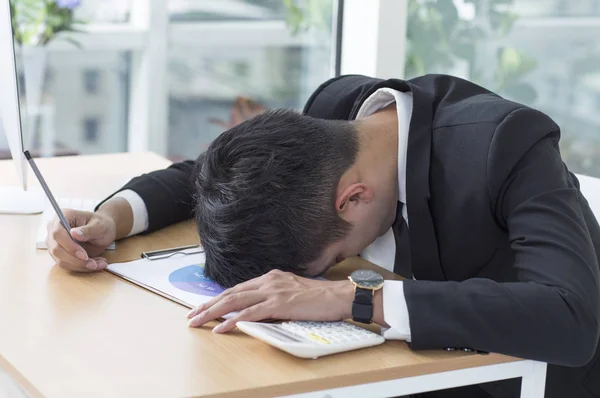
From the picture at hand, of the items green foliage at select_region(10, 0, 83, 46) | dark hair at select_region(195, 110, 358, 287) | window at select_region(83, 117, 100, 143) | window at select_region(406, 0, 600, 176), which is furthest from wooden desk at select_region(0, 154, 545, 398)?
window at select_region(83, 117, 100, 143)

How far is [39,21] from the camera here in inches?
121

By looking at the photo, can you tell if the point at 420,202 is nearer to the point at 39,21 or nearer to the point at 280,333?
the point at 280,333

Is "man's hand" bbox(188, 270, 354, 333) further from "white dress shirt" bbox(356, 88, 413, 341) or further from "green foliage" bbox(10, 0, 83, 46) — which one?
"green foliage" bbox(10, 0, 83, 46)

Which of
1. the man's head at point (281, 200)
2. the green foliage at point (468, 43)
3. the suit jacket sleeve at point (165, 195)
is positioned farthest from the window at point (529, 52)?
the man's head at point (281, 200)

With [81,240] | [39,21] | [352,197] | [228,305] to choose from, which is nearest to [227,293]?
[228,305]

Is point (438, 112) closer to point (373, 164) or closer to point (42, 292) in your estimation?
point (373, 164)

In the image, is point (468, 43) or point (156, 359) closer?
point (156, 359)

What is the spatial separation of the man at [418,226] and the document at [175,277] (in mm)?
30

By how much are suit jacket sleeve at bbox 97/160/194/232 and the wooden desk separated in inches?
12.6

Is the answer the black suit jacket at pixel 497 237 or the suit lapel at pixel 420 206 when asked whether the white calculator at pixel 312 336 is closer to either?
the black suit jacket at pixel 497 237

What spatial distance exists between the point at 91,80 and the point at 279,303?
2401mm

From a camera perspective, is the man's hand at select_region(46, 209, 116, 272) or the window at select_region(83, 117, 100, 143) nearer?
the man's hand at select_region(46, 209, 116, 272)

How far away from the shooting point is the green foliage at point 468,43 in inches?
124

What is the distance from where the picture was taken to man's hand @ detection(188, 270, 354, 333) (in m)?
1.15
